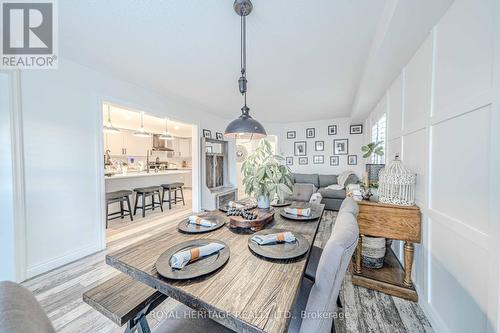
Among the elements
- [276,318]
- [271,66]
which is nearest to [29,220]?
[276,318]

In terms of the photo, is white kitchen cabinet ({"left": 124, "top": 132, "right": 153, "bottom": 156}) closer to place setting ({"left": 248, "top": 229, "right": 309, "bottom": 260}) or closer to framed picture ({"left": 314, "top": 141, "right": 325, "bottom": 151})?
framed picture ({"left": 314, "top": 141, "right": 325, "bottom": 151})

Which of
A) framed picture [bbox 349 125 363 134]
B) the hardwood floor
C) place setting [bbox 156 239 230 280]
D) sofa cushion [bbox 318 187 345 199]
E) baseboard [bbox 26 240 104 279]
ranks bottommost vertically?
the hardwood floor

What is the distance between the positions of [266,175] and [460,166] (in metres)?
1.25

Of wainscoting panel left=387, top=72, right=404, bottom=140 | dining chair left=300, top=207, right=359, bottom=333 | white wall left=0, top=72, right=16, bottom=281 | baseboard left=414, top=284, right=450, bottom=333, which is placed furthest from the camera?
wainscoting panel left=387, top=72, right=404, bottom=140

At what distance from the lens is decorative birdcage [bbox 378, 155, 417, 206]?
175 cm

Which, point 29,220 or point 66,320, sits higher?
point 29,220

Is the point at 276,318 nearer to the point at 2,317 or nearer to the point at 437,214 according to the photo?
the point at 2,317

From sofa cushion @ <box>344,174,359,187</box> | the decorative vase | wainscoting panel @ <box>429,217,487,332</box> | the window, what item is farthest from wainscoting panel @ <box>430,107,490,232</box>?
sofa cushion @ <box>344,174,359,187</box>

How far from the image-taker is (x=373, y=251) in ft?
6.70

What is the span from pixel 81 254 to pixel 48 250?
0.35 m

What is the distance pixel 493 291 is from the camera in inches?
36.0

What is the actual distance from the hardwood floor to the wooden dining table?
90 centimetres

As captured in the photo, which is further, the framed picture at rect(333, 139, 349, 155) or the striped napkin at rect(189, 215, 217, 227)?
the framed picture at rect(333, 139, 349, 155)

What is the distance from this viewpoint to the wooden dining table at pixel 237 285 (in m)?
0.67
